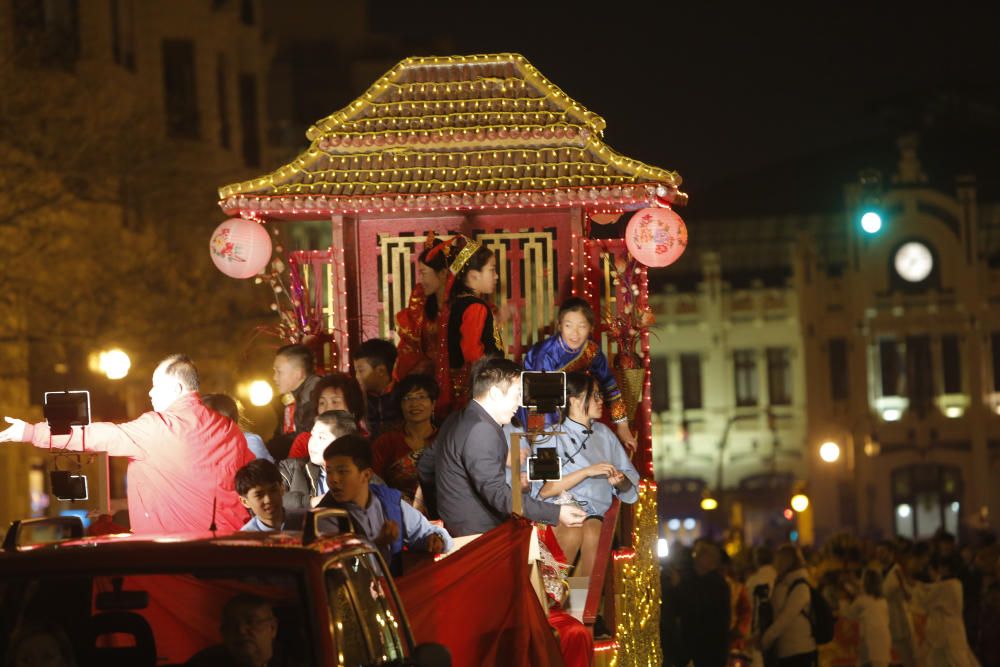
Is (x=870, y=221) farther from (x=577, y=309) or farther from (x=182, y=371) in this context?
(x=182, y=371)

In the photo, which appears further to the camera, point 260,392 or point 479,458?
point 260,392

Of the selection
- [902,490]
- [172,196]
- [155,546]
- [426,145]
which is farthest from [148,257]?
[902,490]

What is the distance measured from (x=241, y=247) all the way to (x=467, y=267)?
2675mm

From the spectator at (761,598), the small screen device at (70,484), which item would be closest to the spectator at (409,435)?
the small screen device at (70,484)

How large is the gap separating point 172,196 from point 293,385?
18.5 m

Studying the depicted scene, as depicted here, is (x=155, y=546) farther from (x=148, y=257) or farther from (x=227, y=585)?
(x=148, y=257)

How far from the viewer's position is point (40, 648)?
6.41m

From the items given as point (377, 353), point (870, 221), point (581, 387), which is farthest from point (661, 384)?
point (581, 387)

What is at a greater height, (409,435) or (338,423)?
(338,423)

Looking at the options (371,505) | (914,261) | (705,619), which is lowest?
(705,619)

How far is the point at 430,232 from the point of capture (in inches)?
575

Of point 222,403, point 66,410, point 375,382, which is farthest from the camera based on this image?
point 375,382

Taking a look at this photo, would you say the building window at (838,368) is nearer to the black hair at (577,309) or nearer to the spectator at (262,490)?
the black hair at (577,309)

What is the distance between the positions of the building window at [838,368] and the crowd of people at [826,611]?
39251 millimetres
